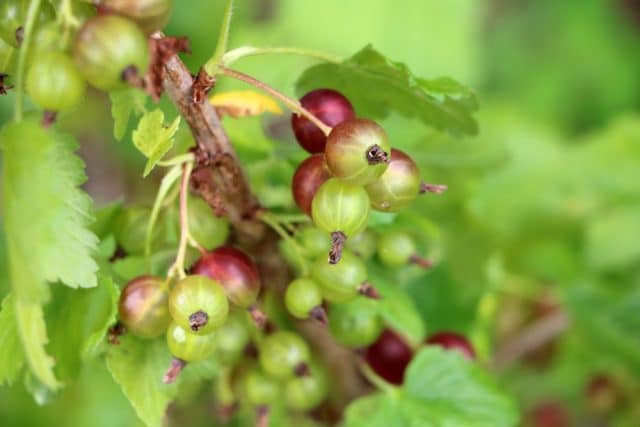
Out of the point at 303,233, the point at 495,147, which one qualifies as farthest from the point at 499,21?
the point at 303,233

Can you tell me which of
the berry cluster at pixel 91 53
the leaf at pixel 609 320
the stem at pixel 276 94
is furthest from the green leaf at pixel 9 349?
the leaf at pixel 609 320

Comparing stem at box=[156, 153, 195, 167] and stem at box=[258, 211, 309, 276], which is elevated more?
stem at box=[156, 153, 195, 167]

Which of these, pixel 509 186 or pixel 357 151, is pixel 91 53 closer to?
pixel 357 151

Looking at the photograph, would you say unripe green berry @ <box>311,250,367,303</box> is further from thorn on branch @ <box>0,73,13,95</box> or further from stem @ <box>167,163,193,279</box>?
thorn on branch @ <box>0,73,13,95</box>

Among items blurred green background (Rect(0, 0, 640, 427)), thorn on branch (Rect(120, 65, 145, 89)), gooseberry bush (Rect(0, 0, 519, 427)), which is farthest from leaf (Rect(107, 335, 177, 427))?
thorn on branch (Rect(120, 65, 145, 89))

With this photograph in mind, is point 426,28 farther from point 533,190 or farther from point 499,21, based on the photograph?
point 499,21

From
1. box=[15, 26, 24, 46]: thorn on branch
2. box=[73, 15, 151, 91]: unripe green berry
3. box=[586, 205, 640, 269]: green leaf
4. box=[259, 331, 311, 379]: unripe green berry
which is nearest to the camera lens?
box=[73, 15, 151, 91]: unripe green berry
